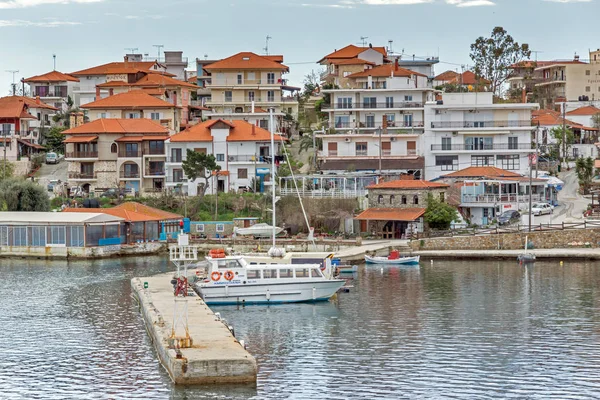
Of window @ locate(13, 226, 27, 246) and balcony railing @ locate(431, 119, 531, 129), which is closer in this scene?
window @ locate(13, 226, 27, 246)

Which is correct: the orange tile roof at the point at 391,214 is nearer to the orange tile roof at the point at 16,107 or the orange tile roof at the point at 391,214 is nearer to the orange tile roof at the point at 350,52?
the orange tile roof at the point at 350,52

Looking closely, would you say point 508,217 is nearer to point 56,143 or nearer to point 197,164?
point 197,164

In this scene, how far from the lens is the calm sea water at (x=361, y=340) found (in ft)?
113

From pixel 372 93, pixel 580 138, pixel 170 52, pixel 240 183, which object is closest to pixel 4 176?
pixel 240 183

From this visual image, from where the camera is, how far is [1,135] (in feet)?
383

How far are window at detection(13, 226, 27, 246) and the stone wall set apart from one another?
2661cm

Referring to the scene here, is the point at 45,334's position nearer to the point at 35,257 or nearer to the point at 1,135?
the point at 35,257

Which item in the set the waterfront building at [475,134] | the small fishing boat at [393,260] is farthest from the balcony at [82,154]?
Result: the small fishing boat at [393,260]

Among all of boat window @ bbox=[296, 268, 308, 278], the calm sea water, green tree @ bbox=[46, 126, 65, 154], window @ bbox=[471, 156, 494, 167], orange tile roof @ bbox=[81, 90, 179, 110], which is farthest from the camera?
green tree @ bbox=[46, 126, 65, 154]

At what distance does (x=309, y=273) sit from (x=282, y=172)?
41889 millimetres

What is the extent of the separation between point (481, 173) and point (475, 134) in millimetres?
10461

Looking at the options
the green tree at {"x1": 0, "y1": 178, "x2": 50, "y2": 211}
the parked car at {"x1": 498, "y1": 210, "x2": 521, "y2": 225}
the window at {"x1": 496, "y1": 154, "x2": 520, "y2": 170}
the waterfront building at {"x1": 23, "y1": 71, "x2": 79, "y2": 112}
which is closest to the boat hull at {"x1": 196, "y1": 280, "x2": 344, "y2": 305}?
the parked car at {"x1": 498, "y1": 210, "x2": 521, "y2": 225}

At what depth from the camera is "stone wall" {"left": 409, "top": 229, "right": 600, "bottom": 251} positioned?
75.1 m

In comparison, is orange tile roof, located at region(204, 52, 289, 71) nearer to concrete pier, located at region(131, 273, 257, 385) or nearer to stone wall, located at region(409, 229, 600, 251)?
stone wall, located at region(409, 229, 600, 251)
